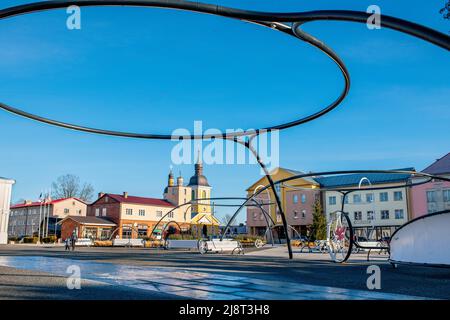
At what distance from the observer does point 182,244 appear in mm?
43281

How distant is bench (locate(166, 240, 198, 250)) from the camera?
4241 centimetres

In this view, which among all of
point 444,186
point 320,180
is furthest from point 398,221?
point 320,180

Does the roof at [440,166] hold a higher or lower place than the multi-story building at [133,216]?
higher

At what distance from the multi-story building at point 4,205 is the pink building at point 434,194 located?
5942cm

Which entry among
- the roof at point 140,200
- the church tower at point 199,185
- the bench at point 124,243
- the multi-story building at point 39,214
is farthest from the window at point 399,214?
the multi-story building at point 39,214

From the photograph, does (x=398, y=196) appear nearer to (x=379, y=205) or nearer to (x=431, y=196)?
(x=379, y=205)

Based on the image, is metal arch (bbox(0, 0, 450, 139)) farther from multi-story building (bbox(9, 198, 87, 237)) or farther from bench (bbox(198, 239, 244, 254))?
multi-story building (bbox(9, 198, 87, 237))

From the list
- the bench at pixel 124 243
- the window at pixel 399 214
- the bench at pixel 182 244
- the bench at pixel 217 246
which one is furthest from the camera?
the window at pixel 399 214

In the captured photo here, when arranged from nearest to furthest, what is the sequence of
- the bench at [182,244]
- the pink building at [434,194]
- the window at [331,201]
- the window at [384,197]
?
the bench at [182,244] < the pink building at [434,194] < the window at [384,197] < the window at [331,201]

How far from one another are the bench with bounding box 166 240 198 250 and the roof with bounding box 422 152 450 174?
3766 centimetres

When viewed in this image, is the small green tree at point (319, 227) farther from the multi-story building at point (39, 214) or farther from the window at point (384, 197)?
the multi-story building at point (39, 214)

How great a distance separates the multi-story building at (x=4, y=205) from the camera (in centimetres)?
6644

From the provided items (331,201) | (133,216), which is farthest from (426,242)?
(133,216)
